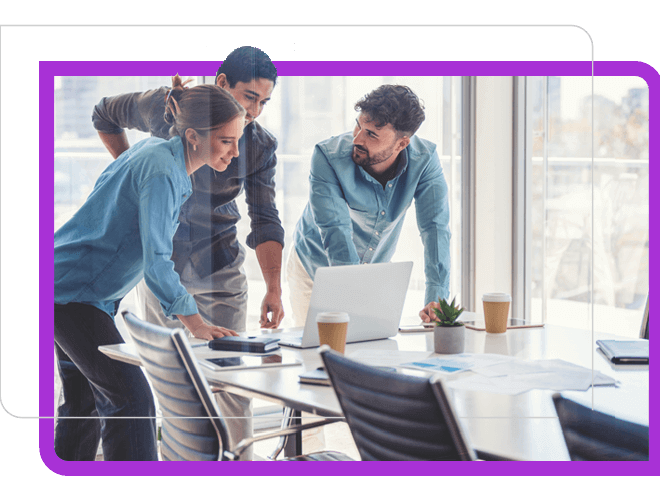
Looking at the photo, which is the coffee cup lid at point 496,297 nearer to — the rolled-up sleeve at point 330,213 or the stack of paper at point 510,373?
the stack of paper at point 510,373

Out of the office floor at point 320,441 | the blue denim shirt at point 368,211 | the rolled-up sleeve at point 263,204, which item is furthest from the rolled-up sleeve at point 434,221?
the office floor at point 320,441

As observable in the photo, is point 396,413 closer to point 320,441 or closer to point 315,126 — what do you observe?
point 320,441

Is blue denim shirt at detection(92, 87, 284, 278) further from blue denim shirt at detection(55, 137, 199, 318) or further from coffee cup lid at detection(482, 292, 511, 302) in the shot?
coffee cup lid at detection(482, 292, 511, 302)

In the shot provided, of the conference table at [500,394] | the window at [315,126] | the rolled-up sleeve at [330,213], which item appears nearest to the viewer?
the conference table at [500,394]

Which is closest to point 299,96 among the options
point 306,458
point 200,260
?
point 200,260

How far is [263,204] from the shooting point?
200 cm

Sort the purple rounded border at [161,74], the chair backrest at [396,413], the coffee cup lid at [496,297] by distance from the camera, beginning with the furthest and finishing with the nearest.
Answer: the coffee cup lid at [496,297] < the purple rounded border at [161,74] < the chair backrest at [396,413]

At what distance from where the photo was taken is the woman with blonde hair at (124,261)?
6.38 feet

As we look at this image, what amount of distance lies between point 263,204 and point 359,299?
0.44 m

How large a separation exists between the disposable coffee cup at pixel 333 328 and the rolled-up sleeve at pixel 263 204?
0.89 feet

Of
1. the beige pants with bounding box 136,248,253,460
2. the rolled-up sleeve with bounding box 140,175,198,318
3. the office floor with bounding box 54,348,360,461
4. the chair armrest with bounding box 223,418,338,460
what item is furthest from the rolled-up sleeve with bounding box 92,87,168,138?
the chair armrest with bounding box 223,418,338,460

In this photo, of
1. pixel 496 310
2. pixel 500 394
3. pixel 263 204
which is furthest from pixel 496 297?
pixel 263 204

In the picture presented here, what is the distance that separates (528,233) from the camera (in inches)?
85.6

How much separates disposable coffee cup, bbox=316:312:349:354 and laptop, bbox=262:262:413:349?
6cm
